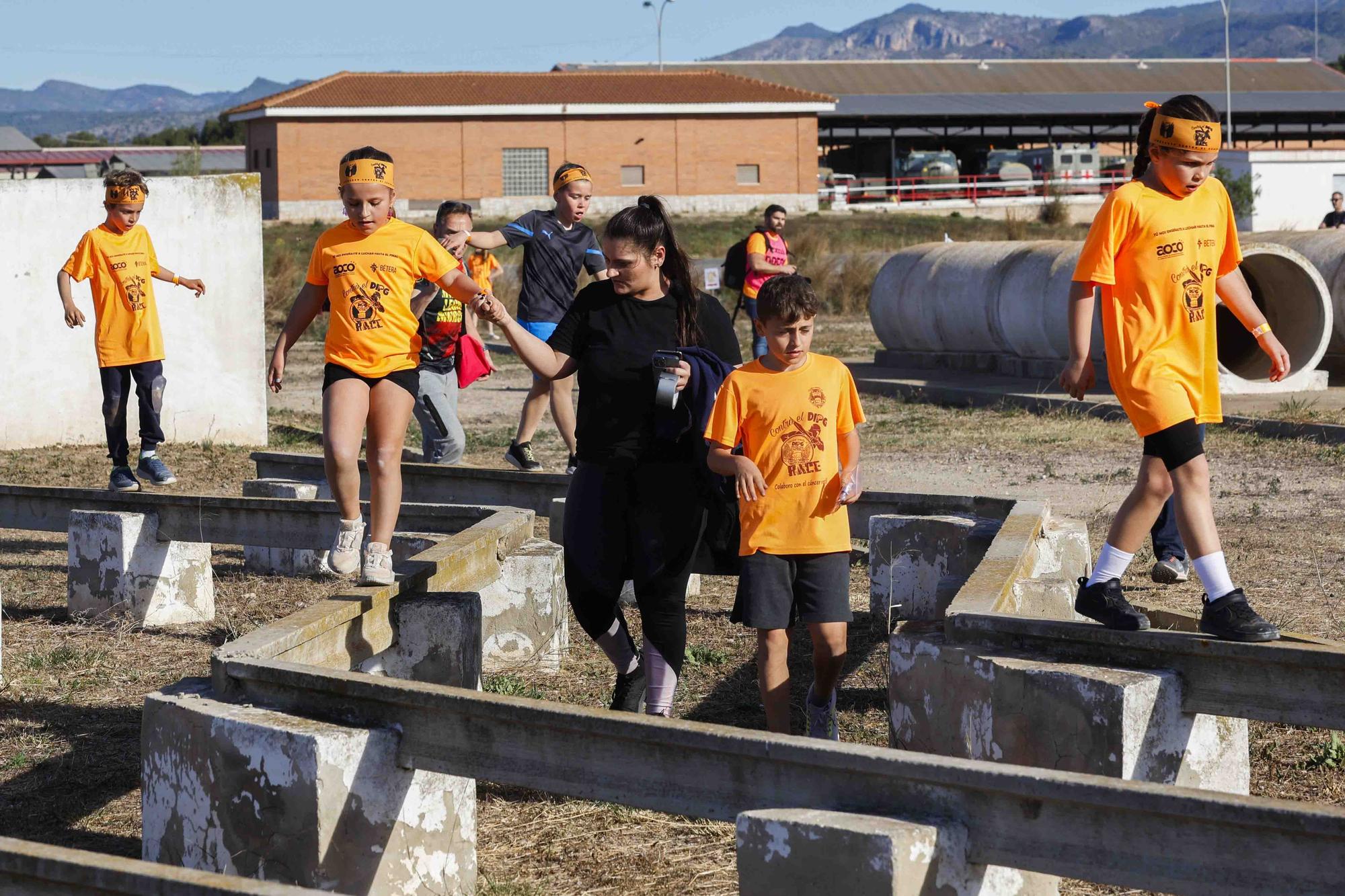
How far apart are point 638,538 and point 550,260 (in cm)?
429

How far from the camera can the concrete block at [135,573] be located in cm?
739

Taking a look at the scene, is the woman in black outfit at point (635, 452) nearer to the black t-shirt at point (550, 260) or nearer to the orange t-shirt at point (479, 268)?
the black t-shirt at point (550, 260)

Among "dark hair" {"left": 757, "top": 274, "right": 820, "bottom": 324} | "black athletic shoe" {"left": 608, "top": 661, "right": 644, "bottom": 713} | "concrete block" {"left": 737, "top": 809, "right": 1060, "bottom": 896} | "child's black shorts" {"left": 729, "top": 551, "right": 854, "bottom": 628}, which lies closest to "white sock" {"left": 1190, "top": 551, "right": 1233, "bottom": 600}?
"child's black shorts" {"left": 729, "top": 551, "right": 854, "bottom": 628}

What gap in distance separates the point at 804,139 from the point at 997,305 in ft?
148

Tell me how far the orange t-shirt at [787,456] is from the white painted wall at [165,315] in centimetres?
910

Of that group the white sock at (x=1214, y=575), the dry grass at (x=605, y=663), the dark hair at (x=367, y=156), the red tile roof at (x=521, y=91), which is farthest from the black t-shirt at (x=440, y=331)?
the red tile roof at (x=521, y=91)

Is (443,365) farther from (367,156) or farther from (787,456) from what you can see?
(787,456)

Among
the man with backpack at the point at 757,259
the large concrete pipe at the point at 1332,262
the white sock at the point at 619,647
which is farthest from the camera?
the large concrete pipe at the point at 1332,262

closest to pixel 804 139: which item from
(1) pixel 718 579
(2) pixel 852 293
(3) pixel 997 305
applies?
(2) pixel 852 293

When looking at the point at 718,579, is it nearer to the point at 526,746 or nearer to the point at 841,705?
the point at 841,705

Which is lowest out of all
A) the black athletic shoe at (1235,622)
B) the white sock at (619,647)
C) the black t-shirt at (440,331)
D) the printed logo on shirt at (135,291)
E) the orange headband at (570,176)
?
the white sock at (619,647)

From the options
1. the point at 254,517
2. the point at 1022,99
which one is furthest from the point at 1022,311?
the point at 1022,99

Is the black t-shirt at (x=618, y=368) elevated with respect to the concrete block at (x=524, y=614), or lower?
elevated

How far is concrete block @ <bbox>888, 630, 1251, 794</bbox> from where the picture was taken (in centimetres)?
414
